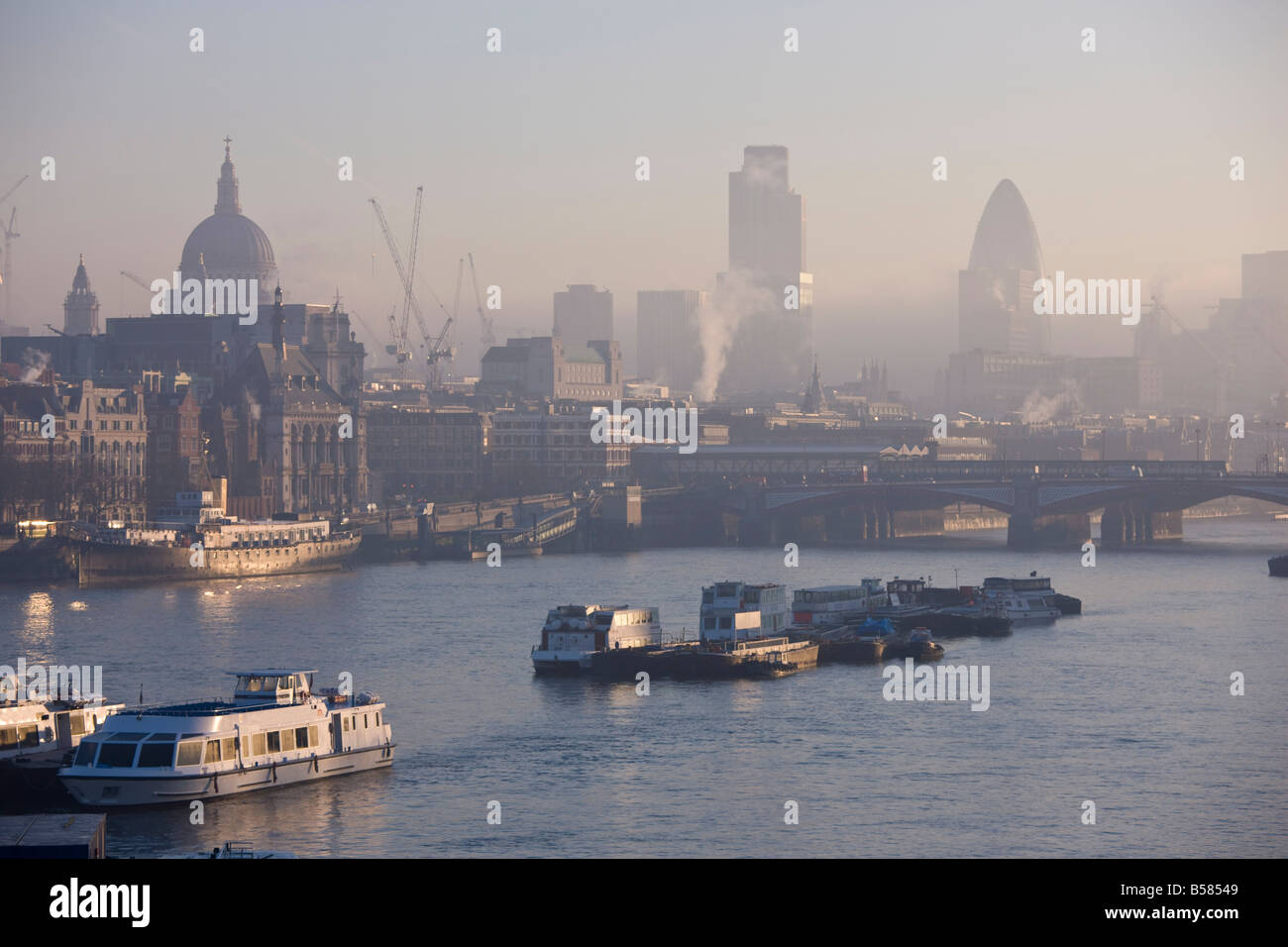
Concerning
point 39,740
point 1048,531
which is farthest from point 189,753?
point 1048,531

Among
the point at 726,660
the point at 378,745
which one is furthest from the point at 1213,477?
the point at 378,745

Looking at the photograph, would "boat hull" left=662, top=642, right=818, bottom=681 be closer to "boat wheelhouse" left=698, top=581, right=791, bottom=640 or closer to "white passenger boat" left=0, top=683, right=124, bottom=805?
"boat wheelhouse" left=698, top=581, right=791, bottom=640

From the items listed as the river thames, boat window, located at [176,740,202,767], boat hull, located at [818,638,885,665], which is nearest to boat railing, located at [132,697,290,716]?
boat window, located at [176,740,202,767]

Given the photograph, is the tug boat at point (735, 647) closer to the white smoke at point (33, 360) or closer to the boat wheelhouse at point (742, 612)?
the boat wheelhouse at point (742, 612)

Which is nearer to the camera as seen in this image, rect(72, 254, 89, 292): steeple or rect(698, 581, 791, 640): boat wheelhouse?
rect(698, 581, 791, 640): boat wheelhouse

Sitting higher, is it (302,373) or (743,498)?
(302,373)

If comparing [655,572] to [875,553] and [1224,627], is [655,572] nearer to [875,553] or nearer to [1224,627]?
[875,553]
